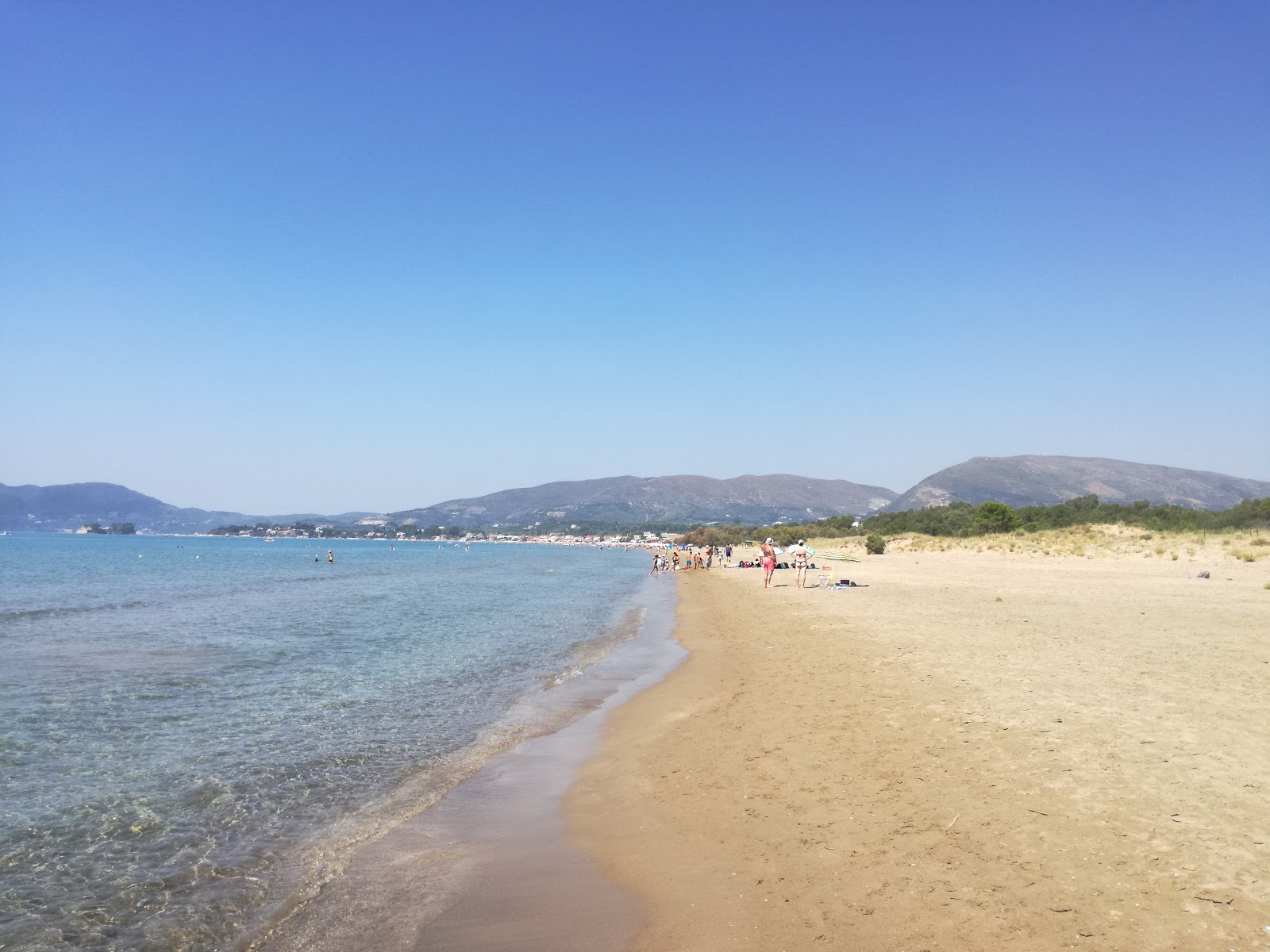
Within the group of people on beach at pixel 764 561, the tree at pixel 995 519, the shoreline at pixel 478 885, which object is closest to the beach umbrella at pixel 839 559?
the group of people on beach at pixel 764 561

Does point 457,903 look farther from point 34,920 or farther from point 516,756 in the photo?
point 516,756

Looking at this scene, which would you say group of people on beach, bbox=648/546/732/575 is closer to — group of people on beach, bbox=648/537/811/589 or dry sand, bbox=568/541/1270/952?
group of people on beach, bbox=648/537/811/589

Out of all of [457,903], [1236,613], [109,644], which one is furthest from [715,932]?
[109,644]

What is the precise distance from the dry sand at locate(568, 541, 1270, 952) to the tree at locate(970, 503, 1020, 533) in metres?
53.2

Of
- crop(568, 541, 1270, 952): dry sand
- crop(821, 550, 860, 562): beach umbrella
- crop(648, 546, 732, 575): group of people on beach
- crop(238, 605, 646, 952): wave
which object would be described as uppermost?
crop(568, 541, 1270, 952): dry sand

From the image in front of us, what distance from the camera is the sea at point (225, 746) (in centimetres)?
550

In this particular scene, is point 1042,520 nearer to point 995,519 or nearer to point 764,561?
point 995,519

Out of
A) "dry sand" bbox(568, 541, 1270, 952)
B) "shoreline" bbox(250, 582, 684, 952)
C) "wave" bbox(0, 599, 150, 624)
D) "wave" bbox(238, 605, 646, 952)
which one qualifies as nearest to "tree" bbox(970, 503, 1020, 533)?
"dry sand" bbox(568, 541, 1270, 952)

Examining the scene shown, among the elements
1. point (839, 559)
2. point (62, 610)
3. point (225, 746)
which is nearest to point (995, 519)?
point (839, 559)

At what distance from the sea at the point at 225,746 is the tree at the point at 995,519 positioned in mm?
49061

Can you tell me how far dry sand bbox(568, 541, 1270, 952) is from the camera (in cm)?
430

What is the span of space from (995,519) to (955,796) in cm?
6611

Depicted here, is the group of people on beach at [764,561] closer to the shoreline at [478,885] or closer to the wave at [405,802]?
the wave at [405,802]

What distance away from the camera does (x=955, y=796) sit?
6059 mm
